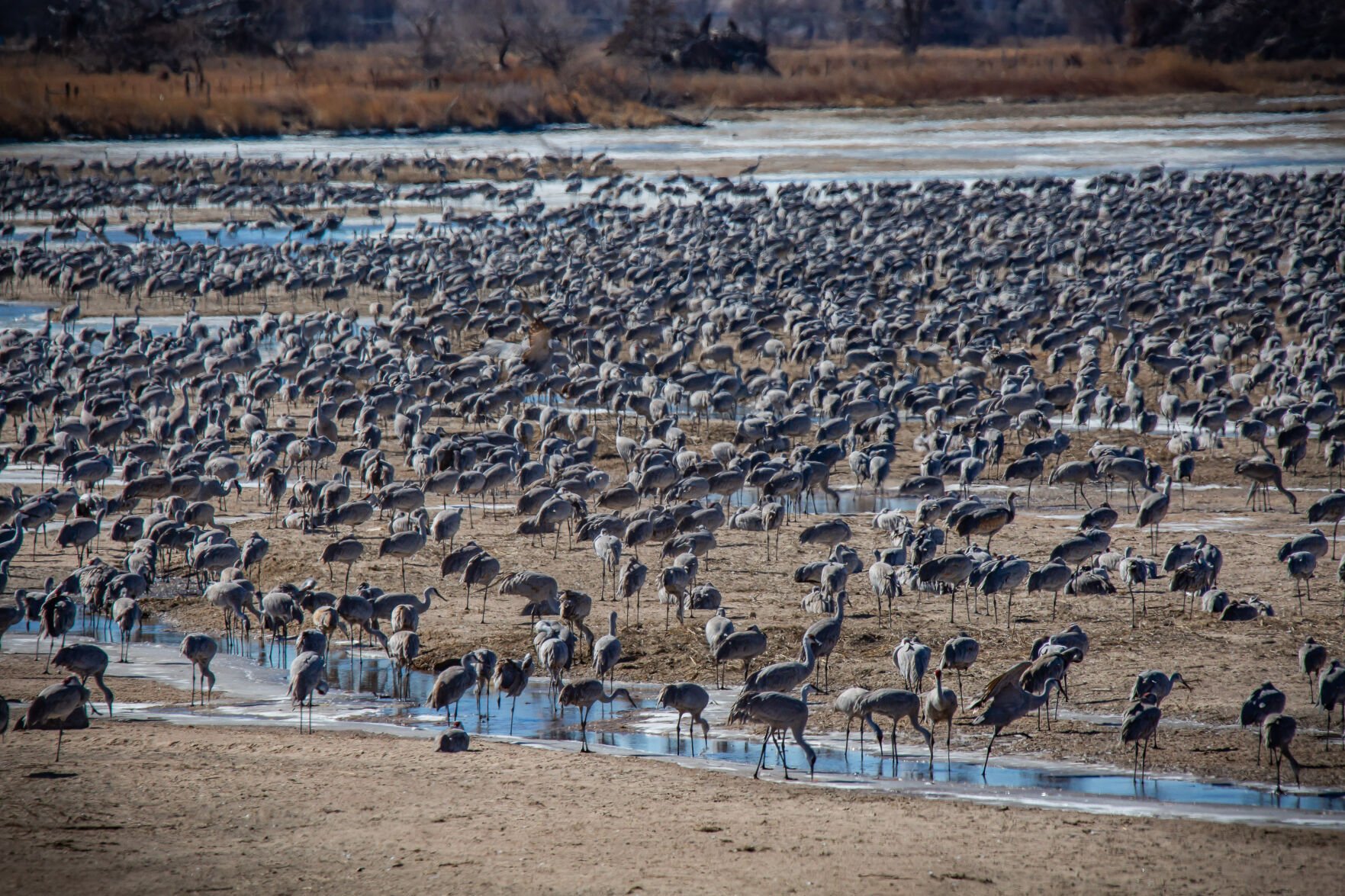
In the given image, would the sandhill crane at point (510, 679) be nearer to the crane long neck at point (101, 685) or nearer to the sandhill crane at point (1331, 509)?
the crane long neck at point (101, 685)

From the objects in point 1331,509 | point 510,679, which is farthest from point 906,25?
point 510,679

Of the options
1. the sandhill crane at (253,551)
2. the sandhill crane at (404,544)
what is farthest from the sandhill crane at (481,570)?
the sandhill crane at (253,551)

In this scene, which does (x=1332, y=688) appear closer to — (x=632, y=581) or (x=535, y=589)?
(x=632, y=581)

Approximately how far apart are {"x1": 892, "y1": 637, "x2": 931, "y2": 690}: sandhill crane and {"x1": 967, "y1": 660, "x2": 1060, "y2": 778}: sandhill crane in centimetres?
47

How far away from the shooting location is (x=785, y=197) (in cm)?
4450

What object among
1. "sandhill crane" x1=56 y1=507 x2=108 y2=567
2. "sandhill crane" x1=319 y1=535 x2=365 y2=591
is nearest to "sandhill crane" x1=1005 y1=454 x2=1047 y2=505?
"sandhill crane" x1=319 y1=535 x2=365 y2=591

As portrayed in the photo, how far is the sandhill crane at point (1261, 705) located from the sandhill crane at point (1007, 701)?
1.32m

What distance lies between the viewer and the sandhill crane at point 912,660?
35.7ft

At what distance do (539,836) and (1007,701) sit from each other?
3.60 m

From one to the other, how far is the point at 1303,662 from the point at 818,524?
558 cm

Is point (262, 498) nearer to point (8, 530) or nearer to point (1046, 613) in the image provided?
point (8, 530)

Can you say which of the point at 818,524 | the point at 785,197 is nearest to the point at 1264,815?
the point at 818,524

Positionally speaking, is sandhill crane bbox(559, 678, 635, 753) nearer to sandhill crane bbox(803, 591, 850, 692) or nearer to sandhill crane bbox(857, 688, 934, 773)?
sandhill crane bbox(803, 591, 850, 692)

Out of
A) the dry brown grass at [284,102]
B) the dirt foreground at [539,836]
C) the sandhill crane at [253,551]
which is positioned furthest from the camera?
the dry brown grass at [284,102]
